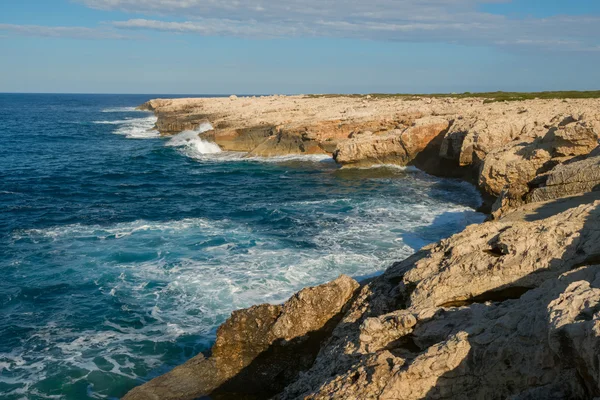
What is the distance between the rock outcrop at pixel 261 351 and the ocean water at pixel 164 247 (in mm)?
1776

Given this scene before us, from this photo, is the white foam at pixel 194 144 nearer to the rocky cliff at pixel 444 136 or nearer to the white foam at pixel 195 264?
the rocky cliff at pixel 444 136

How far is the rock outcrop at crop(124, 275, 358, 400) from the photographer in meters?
11.6

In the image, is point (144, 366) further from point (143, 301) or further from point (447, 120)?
point (447, 120)

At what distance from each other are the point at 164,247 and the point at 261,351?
11950 millimetres

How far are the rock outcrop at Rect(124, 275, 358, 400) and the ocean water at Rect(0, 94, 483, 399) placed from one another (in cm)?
178

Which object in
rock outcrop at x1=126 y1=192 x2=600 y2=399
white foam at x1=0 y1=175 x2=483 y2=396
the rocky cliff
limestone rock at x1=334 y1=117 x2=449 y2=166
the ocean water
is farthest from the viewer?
limestone rock at x1=334 y1=117 x2=449 y2=166

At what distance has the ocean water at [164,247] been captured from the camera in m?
14.6

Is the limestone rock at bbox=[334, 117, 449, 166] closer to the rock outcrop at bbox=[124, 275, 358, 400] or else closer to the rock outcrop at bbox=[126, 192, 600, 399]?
the rock outcrop at bbox=[126, 192, 600, 399]

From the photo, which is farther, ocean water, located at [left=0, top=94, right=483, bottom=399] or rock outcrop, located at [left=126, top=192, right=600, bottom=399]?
ocean water, located at [left=0, top=94, right=483, bottom=399]

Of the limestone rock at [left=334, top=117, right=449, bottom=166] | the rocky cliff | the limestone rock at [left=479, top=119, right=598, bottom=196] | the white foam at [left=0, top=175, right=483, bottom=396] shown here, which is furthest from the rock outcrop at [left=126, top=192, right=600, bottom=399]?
the limestone rock at [left=334, top=117, right=449, bottom=166]

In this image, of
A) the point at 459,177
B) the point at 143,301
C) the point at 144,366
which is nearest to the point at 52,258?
the point at 143,301

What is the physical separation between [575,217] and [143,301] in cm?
1287

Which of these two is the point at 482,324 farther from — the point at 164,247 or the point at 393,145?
the point at 393,145

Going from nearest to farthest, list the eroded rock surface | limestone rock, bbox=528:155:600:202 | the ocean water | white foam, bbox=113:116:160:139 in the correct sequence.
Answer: the eroded rock surface, the ocean water, limestone rock, bbox=528:155:600:202, white foam, bbox=113:116:160:139
